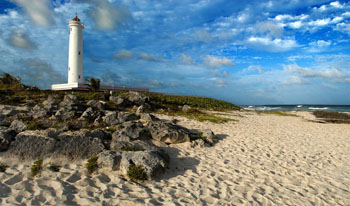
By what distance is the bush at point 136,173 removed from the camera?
5885mm

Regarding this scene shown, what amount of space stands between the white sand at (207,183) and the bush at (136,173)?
23 centimetres

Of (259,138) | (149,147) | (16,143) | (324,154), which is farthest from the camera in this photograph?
(259,138)

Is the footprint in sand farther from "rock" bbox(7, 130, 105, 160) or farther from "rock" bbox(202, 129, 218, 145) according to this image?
"rock" bbox(202, 129, 218, 145)

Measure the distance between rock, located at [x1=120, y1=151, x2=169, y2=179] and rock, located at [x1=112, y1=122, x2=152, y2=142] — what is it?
2.45m

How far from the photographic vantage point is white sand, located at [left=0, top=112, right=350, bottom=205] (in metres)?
4.98

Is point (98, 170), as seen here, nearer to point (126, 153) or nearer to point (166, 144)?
point (126, 153)

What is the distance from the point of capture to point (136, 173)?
5.92 metres

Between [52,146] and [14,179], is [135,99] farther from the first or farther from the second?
[14,179]

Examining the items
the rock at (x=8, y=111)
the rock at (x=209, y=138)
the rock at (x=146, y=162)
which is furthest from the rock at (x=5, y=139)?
the rock at (x=209, y=138)

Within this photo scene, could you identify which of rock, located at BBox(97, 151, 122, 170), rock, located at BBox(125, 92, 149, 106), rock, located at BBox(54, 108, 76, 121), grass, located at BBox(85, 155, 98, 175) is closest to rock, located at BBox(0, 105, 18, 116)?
rock, located at BBox(54, 108, 76, 121)

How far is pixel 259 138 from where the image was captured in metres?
12.7

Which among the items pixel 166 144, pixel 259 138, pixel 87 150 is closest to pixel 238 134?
pixel 259 138

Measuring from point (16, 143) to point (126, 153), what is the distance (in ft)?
12.9

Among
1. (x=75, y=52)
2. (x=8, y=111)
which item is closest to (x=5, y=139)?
(x=8, y=111)
